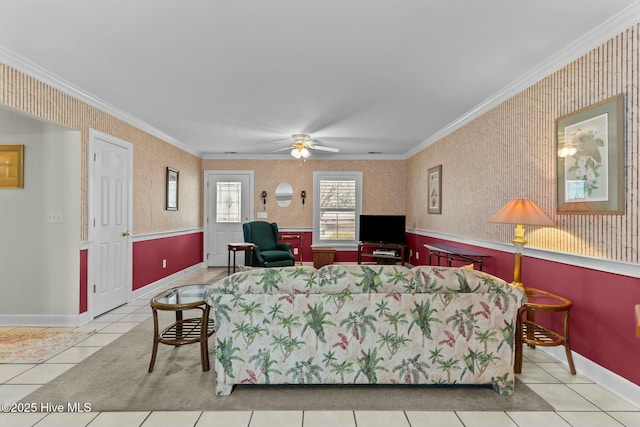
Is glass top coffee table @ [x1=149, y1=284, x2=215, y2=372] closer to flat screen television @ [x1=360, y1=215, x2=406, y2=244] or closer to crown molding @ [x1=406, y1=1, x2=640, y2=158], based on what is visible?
crown molding @ [x1=406, y1=1, x2=640, y2=158]

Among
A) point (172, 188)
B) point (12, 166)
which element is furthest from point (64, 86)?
point (172, 188)

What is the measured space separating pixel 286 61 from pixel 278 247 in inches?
151

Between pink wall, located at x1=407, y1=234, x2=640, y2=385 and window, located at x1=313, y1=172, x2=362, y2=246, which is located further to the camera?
window, located at x1=313, y1=172, x2=362, y2=246

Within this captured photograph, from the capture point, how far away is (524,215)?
9.41 ft

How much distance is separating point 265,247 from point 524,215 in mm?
4300

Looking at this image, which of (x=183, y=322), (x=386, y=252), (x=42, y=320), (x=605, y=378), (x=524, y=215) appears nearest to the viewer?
(x=605, y=378)

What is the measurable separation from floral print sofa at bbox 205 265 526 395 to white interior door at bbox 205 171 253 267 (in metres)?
5.28

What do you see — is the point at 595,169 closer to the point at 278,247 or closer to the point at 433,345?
the point at 433,345

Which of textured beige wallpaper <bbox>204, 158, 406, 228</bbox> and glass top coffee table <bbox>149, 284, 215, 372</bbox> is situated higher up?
textured beige wallpaper <bbox>204, 158, 406, 228</bbox>

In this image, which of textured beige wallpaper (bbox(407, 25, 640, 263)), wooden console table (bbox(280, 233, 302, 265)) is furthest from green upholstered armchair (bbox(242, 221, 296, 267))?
textured beige wallpaper (bbox(407, 25, 640, 263))

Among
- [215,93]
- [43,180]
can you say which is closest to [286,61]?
[215,93]

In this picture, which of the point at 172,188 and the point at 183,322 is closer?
the point at 183,322

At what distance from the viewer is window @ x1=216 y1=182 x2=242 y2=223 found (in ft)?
24.3

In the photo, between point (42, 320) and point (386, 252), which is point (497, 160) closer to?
point (386, 252)
